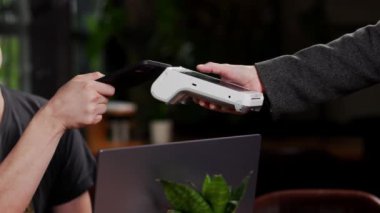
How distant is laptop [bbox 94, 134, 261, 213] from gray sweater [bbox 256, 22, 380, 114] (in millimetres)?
218

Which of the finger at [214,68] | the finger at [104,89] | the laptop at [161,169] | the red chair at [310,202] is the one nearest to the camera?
the laptop at [161,169]

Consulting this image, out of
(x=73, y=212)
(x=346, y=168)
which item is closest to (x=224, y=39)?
(x=346, y=168)

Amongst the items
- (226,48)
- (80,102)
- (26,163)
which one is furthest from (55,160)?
(226,48)

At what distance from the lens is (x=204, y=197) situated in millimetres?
1210

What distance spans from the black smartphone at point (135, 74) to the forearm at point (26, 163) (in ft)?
0.50

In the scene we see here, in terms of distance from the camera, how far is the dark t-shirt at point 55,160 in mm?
1639

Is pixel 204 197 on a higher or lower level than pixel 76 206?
higher

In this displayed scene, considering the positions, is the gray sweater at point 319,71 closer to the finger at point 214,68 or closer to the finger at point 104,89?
the finger at point 214,68

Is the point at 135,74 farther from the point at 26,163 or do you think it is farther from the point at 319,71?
the point at 319,71

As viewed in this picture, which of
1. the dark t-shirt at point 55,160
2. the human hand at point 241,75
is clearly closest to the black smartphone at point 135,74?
the human hand at point 241,75

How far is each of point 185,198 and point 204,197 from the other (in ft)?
0.12

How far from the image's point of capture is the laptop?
1.16 m

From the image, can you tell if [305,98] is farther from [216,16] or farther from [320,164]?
[216,16]

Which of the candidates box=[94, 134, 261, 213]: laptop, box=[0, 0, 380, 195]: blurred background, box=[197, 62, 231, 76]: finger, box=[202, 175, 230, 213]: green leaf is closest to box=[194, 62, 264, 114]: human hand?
box=[197, 62, 231, 76]: finger
